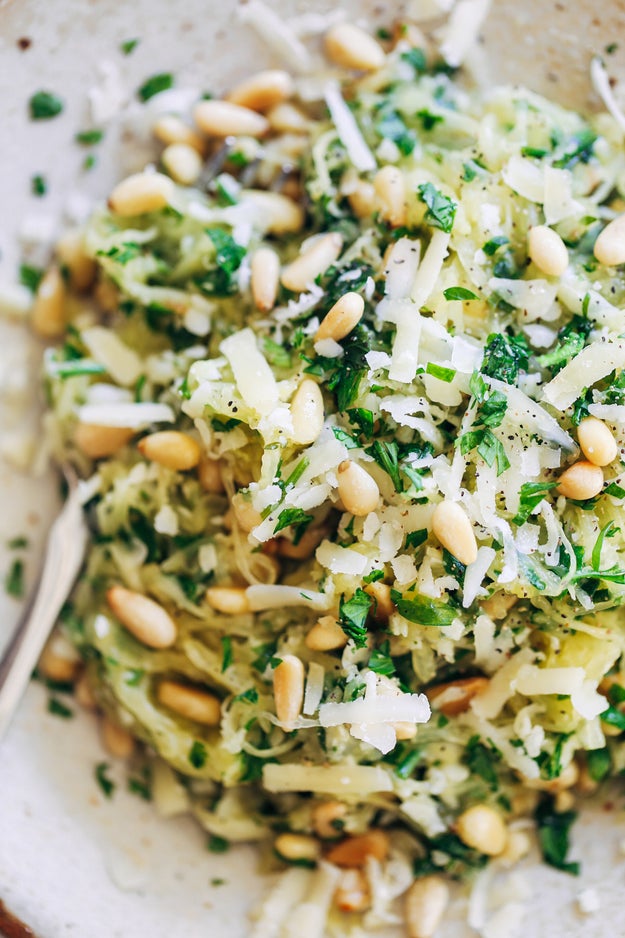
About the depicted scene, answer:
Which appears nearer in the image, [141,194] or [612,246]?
[612,246]

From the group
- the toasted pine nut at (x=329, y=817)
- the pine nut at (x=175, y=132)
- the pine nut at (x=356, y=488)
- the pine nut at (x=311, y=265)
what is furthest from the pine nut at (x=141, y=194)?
the toasted pine nut at (x=329, y=817)

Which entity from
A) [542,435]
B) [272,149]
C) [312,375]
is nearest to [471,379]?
[542,435]

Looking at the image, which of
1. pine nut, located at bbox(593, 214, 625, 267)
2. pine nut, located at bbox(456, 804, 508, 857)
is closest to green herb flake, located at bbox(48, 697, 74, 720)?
pine nut, located at bbox(456, 804, 508, 857)

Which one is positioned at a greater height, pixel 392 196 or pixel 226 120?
pixel 226 120

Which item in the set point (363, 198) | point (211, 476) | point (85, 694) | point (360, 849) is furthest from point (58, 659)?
point (363, 198)

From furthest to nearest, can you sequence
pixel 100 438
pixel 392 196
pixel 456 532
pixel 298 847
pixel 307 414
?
pixel 100 438 < pixel 298 847 < pixel 392 196 < pixel 307 414 < pixel 456 532

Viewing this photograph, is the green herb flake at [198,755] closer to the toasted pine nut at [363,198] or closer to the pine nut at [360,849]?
the pine nut at [360,849]

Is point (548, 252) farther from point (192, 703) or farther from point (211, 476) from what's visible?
point (192, 703)
